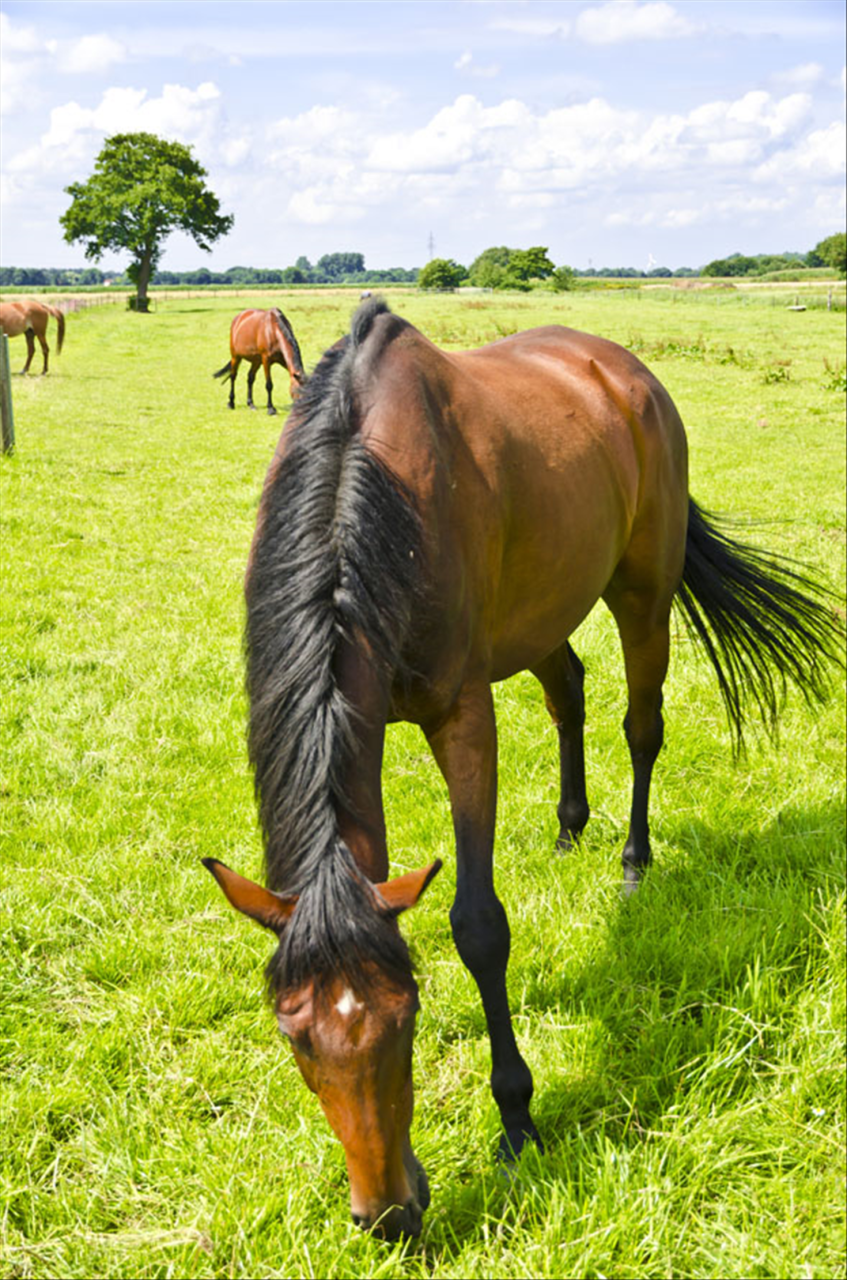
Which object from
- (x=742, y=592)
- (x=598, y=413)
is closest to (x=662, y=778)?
(x=742, y=592)

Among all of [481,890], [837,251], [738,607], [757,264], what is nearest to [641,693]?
[738,607]

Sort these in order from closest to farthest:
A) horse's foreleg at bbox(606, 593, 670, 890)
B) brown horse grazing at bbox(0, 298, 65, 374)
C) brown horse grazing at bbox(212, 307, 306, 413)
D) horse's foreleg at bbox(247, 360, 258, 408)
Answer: horse's foreleg at bbox(606, 593, 670, 890) → brown horse grazing at bbox(212, 307, 306, 413) → horse's foreleg at bbox(247, 360, 258, 408) → brown horse grazing at bbox(0, 298, 65, 374)

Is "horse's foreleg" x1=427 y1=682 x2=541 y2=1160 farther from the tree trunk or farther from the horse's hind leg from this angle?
the tree trunk

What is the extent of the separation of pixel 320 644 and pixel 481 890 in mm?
852

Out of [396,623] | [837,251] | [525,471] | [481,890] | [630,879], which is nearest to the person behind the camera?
[396,623]

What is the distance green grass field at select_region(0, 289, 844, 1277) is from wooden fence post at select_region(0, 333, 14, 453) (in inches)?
215

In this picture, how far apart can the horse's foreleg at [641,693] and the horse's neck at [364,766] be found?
6.46 feet

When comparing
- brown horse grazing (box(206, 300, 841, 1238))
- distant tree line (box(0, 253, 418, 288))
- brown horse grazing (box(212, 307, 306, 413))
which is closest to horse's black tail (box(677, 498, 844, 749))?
brown horse grazing (box(206, 300, 841, 1238))

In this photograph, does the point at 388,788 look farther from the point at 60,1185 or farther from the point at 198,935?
the point at 60,1185

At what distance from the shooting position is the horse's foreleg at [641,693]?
3.85m

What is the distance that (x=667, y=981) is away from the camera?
313 cm

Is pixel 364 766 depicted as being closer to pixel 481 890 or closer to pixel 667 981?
pixel 481 890

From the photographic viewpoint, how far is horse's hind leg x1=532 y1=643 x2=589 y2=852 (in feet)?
13.3

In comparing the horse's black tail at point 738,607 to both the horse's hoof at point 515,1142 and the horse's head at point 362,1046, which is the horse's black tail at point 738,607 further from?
the horse's head at point 362,1046
